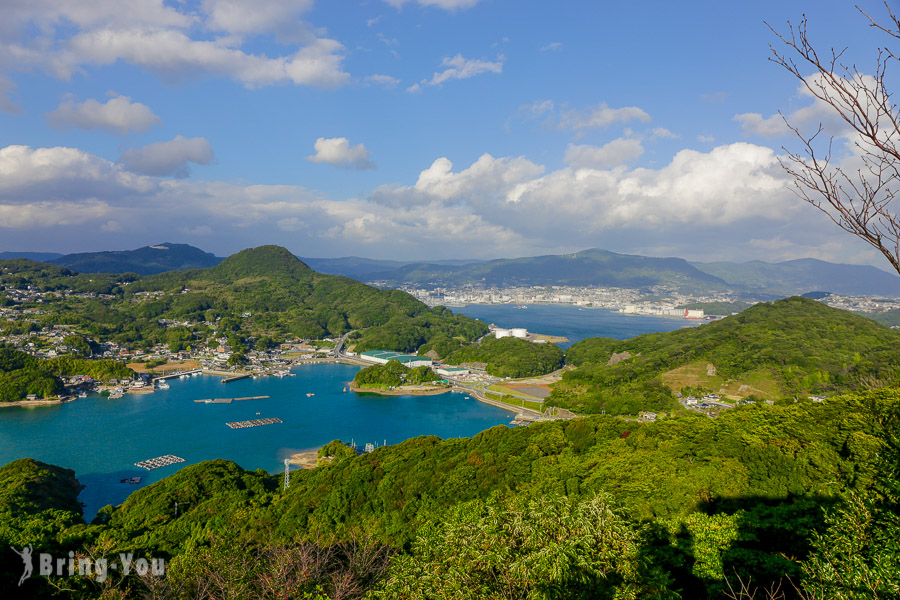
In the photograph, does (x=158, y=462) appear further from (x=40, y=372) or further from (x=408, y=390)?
(x=40, y=372)

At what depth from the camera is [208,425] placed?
1875 centimetres

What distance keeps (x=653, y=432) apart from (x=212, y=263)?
4352 inches

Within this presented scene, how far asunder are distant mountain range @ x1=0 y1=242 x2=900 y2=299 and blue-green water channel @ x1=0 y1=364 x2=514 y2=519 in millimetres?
76593

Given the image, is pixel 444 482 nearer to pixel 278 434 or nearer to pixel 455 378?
pixel 278 434

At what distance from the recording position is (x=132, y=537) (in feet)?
24.5

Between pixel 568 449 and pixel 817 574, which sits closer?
pixel 817 574

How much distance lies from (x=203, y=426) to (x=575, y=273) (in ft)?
419

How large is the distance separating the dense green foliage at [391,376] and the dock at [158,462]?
1182 centimetres

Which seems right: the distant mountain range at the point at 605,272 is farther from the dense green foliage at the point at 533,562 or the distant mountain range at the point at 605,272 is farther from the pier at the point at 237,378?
the dense green foliage at the point at 533,562

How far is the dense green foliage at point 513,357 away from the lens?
2830cm

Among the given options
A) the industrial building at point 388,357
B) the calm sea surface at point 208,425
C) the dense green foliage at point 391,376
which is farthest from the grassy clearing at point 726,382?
the industrial building at point 388,357

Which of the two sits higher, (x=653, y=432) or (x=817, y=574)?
(x=817, y=574)

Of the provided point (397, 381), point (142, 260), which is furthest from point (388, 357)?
point (142, 260)

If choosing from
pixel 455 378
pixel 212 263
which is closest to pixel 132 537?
pixel 455 378
